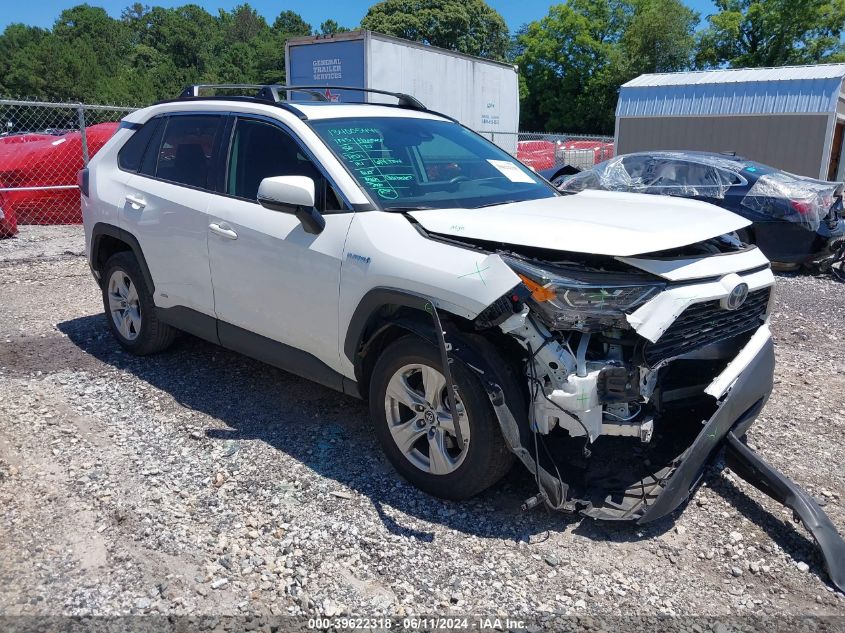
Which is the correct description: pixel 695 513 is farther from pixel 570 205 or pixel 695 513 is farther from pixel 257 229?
pixel 257 229

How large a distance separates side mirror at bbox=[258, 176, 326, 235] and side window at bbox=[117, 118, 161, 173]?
1.99 m

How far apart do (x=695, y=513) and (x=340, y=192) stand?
7.98ft

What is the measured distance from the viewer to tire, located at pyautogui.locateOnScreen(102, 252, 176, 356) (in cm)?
518

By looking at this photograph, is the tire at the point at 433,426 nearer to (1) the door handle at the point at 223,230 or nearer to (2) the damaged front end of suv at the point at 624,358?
(2) the damaged front end of suv at the point at 624,358

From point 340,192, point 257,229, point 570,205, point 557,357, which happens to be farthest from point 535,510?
point 257,229

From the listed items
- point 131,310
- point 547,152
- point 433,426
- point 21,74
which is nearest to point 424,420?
point 433,426

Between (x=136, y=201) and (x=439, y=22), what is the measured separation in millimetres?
61711

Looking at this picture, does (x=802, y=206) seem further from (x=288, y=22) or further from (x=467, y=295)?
(x=288, y=22)

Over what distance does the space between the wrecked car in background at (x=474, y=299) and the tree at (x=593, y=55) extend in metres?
43.9

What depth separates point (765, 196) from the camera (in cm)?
883

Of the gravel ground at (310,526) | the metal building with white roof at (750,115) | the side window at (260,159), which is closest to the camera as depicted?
the gravel ground at (310,526)

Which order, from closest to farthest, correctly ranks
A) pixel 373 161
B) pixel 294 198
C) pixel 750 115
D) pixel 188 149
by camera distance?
pixel 294 198 < pixel 373 161 < pixel 188 149 < pixel 750 115

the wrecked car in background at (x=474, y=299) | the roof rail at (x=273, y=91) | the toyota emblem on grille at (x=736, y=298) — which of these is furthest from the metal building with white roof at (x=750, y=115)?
the toyota emblem on grille at (x=736, y=298)

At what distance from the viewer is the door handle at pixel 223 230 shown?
4.19 meters
